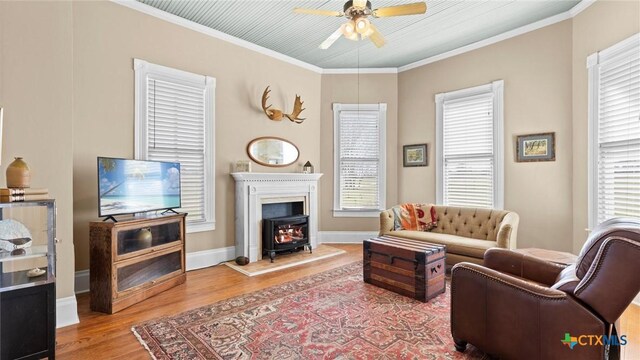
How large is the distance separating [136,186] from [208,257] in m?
1.56

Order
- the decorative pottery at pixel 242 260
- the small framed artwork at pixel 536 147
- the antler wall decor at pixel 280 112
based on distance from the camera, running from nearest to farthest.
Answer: the small framed artwork at pixel 536 147 → the decorative pottery at pixel 242 260 → the antler wall decor at pixel 280 112

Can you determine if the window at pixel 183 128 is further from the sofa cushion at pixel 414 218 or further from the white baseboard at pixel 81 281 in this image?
the sofa cushion at pixel 414 218

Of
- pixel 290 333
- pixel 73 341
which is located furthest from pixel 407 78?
pixel 73 341

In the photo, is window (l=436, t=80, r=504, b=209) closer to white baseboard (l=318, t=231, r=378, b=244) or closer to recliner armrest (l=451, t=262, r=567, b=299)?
white baseboard (l=318, t=231, r=378, b=244)

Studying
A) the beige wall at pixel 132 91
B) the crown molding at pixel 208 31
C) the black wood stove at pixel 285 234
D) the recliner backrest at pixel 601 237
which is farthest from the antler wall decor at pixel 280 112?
the recliner backrest at pixel 601 237

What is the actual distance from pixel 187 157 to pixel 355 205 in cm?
314

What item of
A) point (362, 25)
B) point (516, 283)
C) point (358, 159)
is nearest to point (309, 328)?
point (516, 283)

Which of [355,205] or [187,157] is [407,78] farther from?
[187,157]

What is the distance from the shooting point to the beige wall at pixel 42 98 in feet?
7.81

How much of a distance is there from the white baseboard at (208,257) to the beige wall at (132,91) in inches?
3.2

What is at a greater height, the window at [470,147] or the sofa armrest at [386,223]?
the window at [470,147]

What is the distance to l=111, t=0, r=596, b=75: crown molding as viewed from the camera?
12.1 ft

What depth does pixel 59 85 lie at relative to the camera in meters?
2.59

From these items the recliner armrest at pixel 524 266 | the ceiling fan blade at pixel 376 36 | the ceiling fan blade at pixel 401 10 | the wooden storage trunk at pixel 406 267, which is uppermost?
the ceiling fan blade at pixel 401 10
